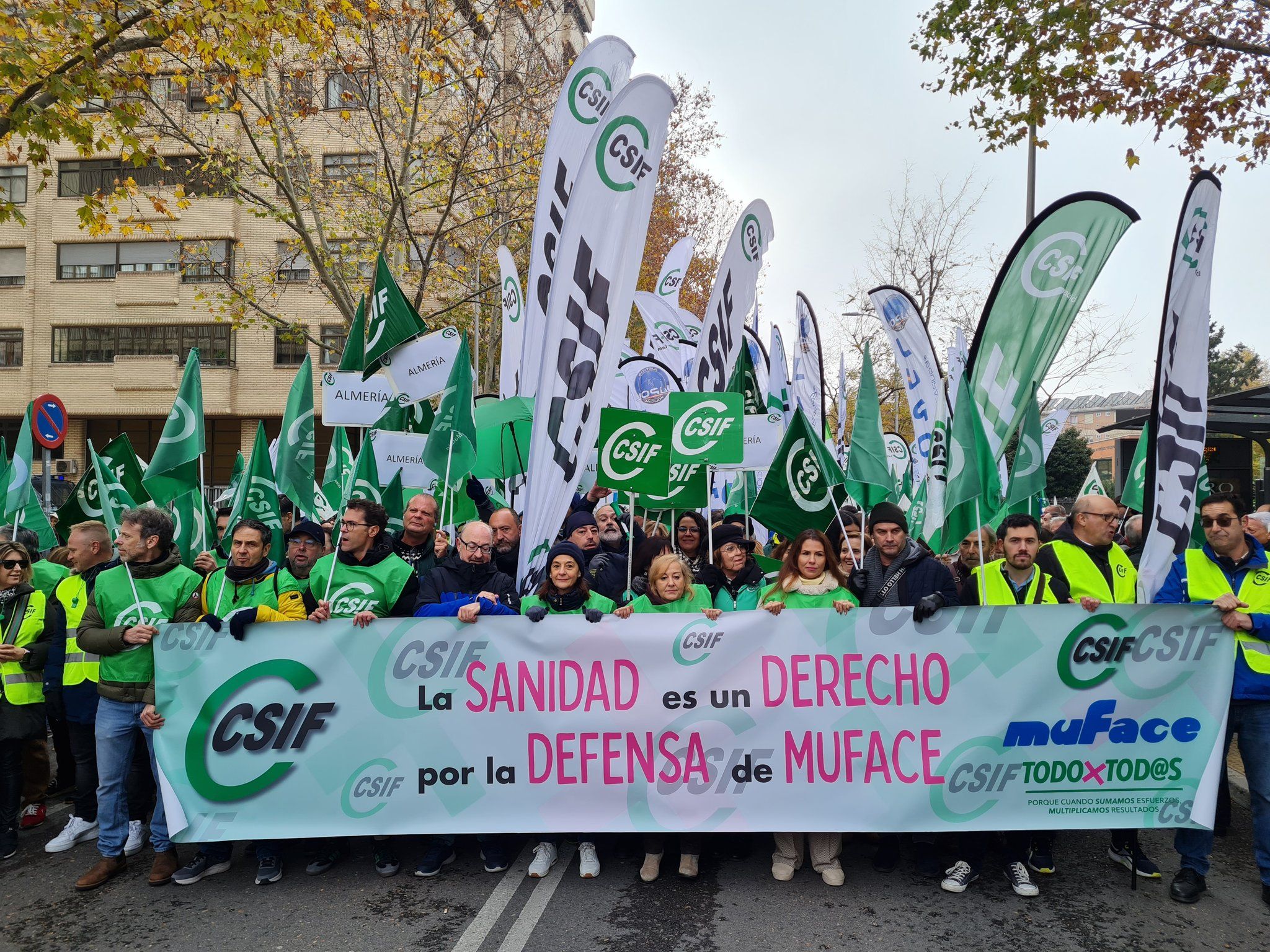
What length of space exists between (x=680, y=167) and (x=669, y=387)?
16551 mm

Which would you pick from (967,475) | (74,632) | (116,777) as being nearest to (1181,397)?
(967,475)

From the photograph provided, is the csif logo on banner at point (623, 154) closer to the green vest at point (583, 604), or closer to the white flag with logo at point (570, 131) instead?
the white flag with logo at point (570, 131)

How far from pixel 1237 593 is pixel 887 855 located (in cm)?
216

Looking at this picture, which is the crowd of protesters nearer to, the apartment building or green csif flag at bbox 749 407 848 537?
green csif flag at bbox 749 407 848 537

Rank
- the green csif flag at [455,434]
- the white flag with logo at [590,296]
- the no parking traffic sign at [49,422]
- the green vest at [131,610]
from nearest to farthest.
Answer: the green vest at [131,610] < the white flag with logo at [590,296] < the green csif flag at [455,434] < the no parking traffic sign at [49,422]

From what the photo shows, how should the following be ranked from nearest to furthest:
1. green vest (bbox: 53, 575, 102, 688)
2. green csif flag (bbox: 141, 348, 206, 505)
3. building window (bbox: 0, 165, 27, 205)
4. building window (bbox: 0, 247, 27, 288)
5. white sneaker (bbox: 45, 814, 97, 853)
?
white sneaker (bbox: 45, 814, 97, 853) < green vest (bbox: 53, 575, 102, 688) < green csif flag (bbox: 141, 348, 206, 505) < building window (bbox: 0, 165, 27, 205) < building window (bbox: 0, 247, 27, 288)

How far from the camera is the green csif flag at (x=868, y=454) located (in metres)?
6.48

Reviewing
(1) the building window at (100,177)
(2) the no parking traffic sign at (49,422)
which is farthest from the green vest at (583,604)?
(1) the building window at (100,177)

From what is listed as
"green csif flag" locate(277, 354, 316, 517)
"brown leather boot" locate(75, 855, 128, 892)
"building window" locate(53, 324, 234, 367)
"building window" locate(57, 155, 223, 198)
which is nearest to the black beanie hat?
"green csif flag" locate(277, 354, 316, 517)

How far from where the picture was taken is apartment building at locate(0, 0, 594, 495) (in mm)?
32062

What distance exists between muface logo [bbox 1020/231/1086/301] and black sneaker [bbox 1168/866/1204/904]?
296cm

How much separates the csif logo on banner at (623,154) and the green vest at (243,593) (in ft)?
10.2

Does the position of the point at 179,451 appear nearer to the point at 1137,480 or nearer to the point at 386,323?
the point at 386,323

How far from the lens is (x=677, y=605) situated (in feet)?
16.5
